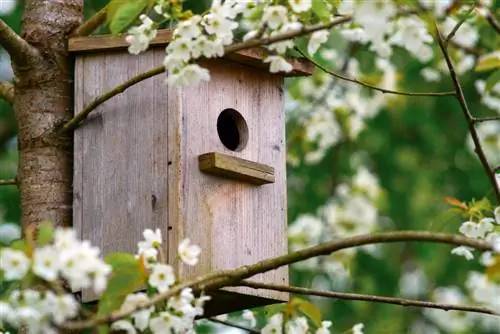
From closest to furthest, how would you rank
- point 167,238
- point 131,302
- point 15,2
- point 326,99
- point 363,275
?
point 131,302 < point 167,238 < point 15,2 < point 326,99 < point 363,275

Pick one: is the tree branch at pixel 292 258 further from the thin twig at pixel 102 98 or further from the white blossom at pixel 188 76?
the thin twig at pixel 102 98

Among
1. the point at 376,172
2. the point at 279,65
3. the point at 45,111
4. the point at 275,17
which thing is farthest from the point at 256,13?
the point at 376,172

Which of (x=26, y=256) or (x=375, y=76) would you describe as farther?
(x=375, y=76)

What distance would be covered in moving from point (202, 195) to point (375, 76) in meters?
3.80

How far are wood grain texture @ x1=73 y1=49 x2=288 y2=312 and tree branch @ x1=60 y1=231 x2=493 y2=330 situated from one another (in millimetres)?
699

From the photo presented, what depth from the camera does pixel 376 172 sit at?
9.18 m

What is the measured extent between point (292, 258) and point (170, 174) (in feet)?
3.43

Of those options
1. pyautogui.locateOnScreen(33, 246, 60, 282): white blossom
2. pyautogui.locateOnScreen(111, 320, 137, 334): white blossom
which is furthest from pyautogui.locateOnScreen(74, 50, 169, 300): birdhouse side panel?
pyautogui.locateOnScreen(33, 246, 60, 282): white blossom

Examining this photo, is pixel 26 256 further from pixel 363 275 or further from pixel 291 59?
pixel 363 275

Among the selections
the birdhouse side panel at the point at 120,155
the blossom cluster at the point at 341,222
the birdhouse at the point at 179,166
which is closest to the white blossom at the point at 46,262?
the birdhouse at the point at 179,166

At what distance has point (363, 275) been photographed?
27.6 feet

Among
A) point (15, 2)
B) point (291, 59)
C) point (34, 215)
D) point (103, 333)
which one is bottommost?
point (103, 333)

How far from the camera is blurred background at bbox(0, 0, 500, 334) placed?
24.8 ft

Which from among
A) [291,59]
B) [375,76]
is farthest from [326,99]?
[291,59]
